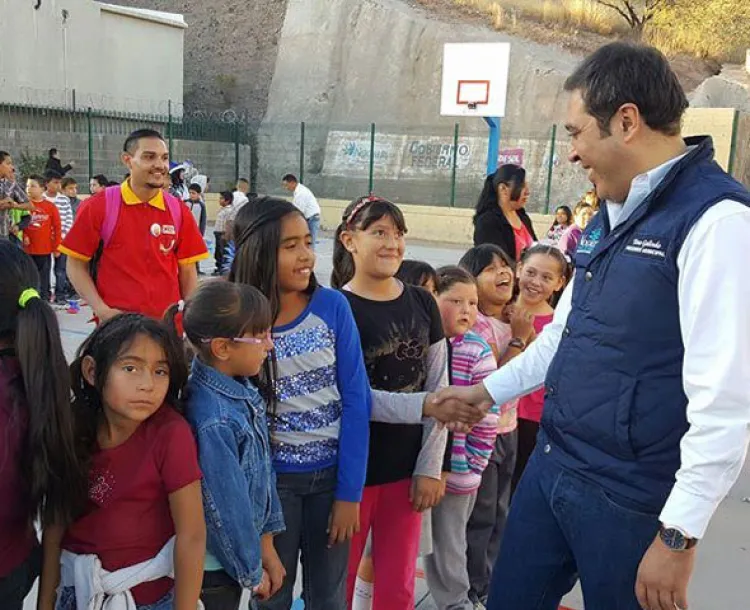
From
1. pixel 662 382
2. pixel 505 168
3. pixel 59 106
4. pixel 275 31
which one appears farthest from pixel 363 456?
pixel 275 31

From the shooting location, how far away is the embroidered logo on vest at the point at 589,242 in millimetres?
1883

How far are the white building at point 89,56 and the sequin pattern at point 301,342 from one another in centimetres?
1870

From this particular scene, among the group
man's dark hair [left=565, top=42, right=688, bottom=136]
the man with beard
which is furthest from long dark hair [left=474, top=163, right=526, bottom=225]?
man's dark hair [left=565, top=42, right=688, bottom=136]

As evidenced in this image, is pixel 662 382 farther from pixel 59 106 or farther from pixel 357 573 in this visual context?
pixel 59 106

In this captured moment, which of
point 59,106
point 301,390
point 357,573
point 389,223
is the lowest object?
point 357,573

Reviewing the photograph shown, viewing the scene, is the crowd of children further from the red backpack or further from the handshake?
the red backpack

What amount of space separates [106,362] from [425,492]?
1168 millimetres

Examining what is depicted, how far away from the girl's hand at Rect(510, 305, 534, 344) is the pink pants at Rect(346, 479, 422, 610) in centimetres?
97

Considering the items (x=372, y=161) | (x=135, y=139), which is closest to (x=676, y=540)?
(x=135, y=139)

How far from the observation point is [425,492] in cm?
244

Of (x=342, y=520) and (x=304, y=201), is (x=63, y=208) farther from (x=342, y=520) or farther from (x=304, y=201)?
(x=342, y=520)

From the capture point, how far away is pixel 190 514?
1.73 meters

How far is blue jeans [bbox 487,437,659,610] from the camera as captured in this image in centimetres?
172

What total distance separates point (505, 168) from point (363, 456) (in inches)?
121
